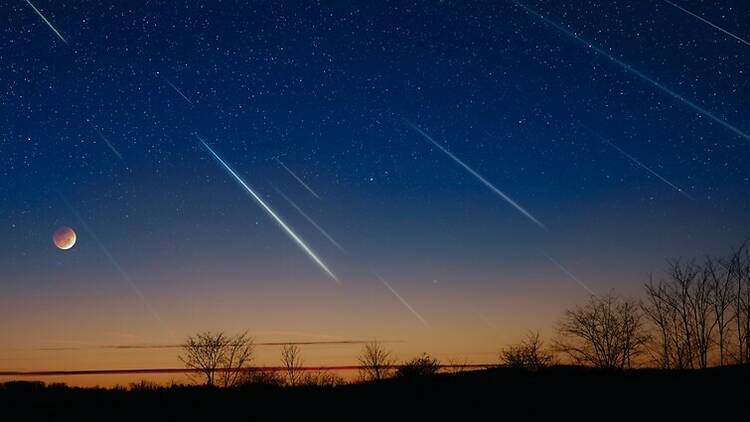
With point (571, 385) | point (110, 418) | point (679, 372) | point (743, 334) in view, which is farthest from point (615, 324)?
point (110, 418)

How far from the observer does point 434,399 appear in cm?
1708

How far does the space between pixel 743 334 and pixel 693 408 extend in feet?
117

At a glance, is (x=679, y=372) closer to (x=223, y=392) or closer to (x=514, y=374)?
(x=514, y=374)

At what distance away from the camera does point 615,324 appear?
53719 mm

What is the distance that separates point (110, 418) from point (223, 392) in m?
4.77

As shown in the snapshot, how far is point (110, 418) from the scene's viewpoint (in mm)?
14406

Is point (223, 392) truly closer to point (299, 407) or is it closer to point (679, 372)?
point (299, 407)

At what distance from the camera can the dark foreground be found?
14826mm

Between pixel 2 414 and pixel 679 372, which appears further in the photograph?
pixel 679 372

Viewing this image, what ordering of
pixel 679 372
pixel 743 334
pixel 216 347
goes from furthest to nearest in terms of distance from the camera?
1. pixel 216 347
2. pixel 743 334
3. pixel 679 372

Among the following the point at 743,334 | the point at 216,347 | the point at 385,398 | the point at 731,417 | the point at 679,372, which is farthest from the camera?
the point at 216,347

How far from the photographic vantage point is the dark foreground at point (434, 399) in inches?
584

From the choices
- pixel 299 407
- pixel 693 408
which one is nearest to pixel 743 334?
pixel 693 408

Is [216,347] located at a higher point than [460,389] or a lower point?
higher
